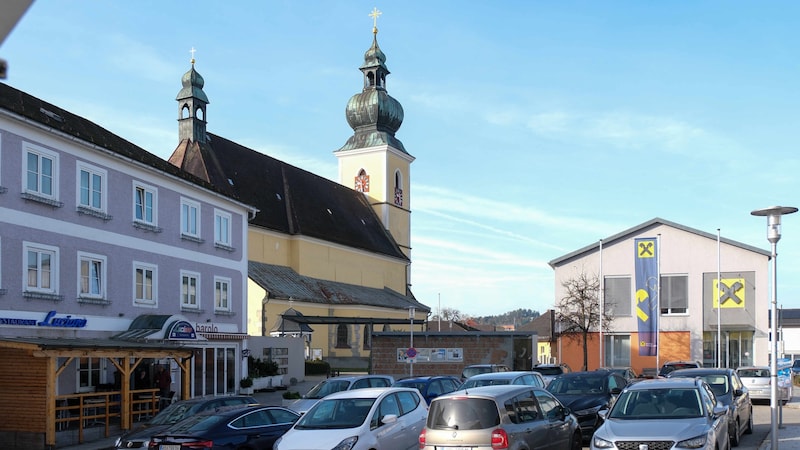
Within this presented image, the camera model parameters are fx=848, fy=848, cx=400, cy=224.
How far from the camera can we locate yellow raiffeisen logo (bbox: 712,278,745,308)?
52.1 m

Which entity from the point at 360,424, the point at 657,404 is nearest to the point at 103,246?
the point at 360,424

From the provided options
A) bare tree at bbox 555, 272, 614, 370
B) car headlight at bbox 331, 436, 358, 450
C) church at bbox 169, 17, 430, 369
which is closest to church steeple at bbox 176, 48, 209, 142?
church at bbox 169, 17, 430, 369

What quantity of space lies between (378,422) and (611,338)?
43674mm

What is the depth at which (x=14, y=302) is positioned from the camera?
2288 cm

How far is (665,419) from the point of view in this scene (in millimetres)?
13344

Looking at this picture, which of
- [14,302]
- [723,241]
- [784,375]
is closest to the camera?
[14,302]

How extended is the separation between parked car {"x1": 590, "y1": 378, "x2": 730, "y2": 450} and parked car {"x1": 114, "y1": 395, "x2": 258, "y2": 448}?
26.3 feet

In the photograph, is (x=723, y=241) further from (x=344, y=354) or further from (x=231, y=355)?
(x=231, y=355)

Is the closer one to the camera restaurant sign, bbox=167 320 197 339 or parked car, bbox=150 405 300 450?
parked car, bbox=150 405 300 450

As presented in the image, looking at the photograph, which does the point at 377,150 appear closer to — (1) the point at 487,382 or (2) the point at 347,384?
(2) the point at 347,384

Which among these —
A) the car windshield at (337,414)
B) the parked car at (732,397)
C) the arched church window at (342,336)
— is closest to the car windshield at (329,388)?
the car windshield at (337,414)

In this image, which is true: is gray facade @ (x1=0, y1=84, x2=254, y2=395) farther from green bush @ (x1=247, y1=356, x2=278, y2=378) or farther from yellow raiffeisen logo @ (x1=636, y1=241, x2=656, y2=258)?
yellow raiffeisen logo @ (x1=636, y1=241, x2=656, y2=258)

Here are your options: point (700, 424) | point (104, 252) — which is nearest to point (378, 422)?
point (700, 424)

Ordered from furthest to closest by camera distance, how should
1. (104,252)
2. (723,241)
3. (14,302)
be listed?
(723,241) < (104,252) < (14,302)
